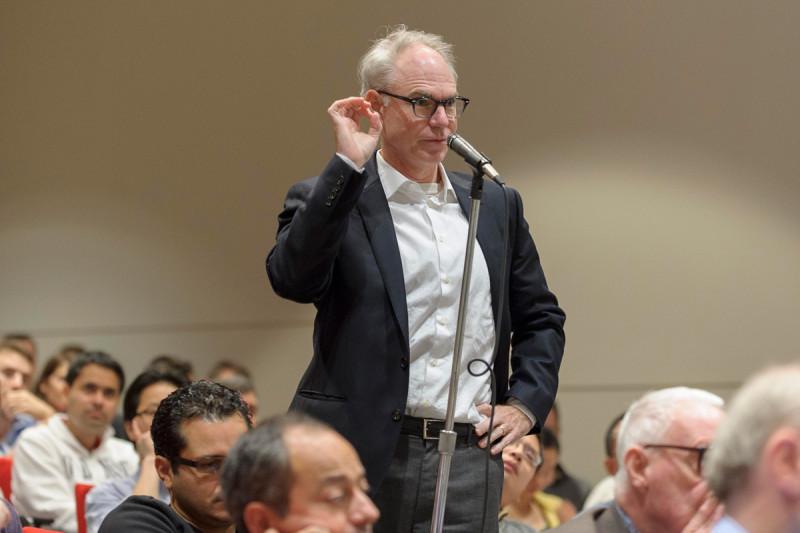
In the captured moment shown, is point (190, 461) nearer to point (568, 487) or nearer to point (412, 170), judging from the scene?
point (412, 170)

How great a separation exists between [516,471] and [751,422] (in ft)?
7.91

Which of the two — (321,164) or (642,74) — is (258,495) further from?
(321,164)

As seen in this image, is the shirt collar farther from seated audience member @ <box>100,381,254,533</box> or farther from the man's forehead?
the man's forehead

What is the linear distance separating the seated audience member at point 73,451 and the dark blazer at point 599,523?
2654 mm

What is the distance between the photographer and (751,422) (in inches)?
47.5

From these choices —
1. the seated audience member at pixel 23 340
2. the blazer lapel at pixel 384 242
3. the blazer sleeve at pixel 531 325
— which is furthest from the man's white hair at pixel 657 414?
the seated audience member at pixel 23 340

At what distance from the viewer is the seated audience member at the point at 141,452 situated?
3318 mm

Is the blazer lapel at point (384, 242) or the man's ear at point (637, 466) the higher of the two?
the blazer lapel at point (384, 242)

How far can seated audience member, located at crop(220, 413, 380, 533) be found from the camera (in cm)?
126

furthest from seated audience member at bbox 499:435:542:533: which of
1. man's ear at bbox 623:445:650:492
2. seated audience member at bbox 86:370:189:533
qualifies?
man's ear at bbox 623:445:650:492

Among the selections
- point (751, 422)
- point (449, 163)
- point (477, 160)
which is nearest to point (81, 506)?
point (477, 160)

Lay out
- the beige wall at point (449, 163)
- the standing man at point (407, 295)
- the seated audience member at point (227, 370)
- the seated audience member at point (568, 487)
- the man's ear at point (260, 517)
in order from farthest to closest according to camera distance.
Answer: the seated audience member at point (227, 370) < the beige wall at point (449, 163) < the seated audience member at point (568, 487) < the standing man at point (407, 295) < the man's ear at point (260, 517)

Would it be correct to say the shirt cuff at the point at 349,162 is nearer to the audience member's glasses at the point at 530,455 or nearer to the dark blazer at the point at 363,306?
the dark blazer at the point at 363,306

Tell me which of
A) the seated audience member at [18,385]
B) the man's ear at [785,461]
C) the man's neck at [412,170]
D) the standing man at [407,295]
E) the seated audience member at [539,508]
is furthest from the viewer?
the seated audience member at [18,385]
